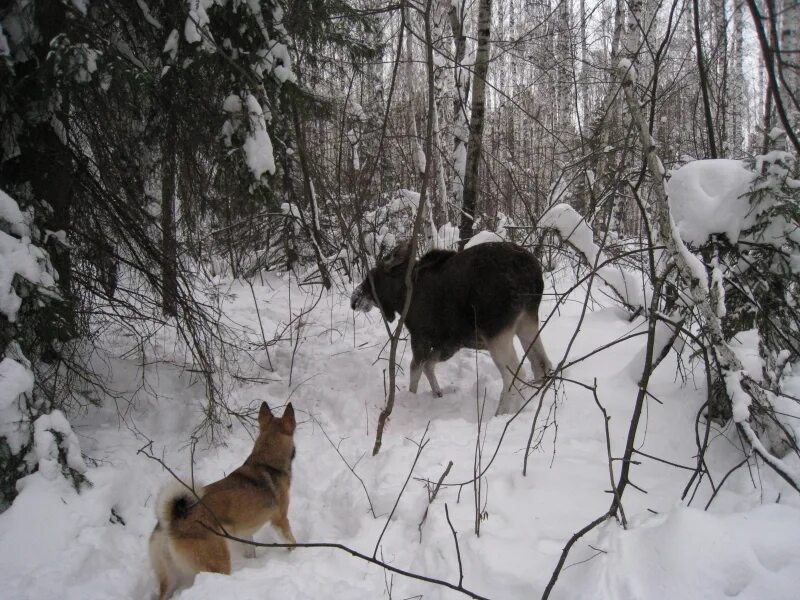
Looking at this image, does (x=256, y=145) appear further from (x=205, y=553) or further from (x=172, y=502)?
(x=205, y=553)

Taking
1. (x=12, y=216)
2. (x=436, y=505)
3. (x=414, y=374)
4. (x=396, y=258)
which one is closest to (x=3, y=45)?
(x=12, y=216)

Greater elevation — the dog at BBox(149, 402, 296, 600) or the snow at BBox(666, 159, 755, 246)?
the snow at BBox(666, 159, 755, 246)

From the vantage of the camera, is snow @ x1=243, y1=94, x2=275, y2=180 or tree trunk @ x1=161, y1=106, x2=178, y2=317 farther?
tree trunk @ x1=161, y1=106, x2=178, y2=317

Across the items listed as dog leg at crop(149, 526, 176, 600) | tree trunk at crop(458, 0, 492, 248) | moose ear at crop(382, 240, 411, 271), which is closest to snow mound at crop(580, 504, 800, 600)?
dog leg at crop(149, 526, 176, 600)

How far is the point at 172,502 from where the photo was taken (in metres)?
2.93

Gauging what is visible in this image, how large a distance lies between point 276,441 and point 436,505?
1374 mm

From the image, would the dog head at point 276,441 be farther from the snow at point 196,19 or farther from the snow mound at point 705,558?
the snow at point 196,19

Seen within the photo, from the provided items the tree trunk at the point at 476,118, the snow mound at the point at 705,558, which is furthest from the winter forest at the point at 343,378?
the tree trunk at the point at 476,118

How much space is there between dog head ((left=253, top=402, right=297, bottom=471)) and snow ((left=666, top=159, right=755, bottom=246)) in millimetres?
3272

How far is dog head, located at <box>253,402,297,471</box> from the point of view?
3.90m

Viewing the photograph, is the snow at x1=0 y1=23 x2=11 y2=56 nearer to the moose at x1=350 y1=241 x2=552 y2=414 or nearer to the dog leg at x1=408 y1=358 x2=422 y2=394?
the moose at x1=350 y1=241 x2=552 y2=414

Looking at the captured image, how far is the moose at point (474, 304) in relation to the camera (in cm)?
513

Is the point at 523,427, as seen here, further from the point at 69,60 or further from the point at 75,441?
the point at 69,60

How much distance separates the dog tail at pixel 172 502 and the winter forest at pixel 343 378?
0.04ft
